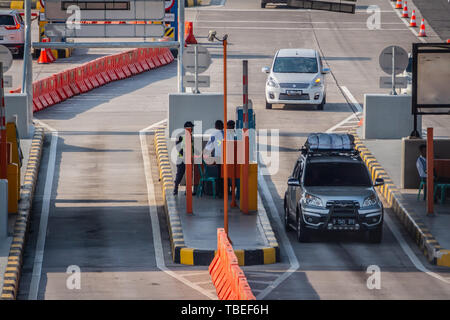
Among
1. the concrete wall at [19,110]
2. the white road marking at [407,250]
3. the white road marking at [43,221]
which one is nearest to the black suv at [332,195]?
the white road marking at [407,250]

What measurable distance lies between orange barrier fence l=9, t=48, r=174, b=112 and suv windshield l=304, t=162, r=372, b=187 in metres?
13.9

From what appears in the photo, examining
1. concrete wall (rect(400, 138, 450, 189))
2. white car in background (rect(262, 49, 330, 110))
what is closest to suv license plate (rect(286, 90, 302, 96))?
white car in background (rect(262, 49, 330, 110))

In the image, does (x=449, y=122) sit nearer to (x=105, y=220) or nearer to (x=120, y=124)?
(x=120, y=124)

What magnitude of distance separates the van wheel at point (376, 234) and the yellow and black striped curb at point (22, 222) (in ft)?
20.2

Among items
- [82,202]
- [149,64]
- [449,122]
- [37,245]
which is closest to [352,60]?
[149,64]

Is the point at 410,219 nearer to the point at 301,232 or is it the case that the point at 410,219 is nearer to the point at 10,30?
the point at 301,232

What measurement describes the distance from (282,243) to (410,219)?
2641 mm

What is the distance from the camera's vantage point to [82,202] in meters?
25.4

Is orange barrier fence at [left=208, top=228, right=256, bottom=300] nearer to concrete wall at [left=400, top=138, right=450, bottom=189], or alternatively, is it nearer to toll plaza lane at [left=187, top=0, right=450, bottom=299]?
toll plaza lane at [left=187, top=0, right=450, bottom=299]

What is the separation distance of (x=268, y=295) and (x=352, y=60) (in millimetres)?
29674

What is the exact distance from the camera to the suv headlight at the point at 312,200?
21844 millimetres

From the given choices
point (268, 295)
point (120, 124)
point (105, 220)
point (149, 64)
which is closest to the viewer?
point (268, 295)

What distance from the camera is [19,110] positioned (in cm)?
3023

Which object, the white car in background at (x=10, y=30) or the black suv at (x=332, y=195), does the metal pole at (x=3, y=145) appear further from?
the white car in background at (x=10, y=30)
